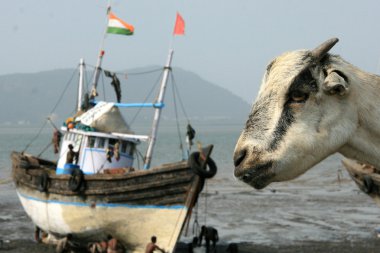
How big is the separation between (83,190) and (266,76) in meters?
16.1

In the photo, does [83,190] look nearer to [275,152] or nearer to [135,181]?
[135,181]

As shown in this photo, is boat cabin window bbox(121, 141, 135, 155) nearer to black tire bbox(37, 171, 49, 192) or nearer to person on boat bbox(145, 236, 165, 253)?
black tire bbox(37, 171, 49, 192)

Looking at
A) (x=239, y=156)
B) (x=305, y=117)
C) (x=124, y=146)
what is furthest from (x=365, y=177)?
(x=124, y=146)

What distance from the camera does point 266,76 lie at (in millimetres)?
2869

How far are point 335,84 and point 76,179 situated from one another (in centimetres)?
1650

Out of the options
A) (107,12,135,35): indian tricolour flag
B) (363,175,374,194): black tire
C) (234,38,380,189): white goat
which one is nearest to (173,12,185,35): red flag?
(107,12,135,35): indian tricolour flag

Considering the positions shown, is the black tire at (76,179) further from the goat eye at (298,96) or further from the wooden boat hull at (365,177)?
the goat eye at (298,96)

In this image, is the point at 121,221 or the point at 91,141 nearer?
the point at 121,221

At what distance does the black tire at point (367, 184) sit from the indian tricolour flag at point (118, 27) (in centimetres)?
1705

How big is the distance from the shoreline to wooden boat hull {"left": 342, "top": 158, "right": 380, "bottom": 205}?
12796 millimetres

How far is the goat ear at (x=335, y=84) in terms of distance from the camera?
261 cm

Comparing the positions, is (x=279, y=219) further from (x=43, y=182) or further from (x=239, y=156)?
(x=239, y=156)

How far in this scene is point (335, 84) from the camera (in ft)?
8.51

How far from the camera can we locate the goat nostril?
101 inches
